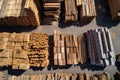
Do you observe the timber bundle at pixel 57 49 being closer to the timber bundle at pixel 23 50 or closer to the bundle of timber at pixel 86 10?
the timber bundle at pixel 23 50

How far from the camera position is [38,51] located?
65.0ft

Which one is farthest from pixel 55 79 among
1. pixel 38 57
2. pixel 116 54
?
pixel 116 54

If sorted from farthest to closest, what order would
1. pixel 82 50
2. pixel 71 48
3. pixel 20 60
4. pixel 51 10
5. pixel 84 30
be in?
pixel 84 30, pixel 51 10, pixel 82 50, pixel 71 48, pixel 20 60

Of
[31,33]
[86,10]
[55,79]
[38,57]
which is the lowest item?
[55,79]

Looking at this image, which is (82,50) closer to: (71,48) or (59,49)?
(71,48)

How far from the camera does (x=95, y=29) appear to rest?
20578 mm

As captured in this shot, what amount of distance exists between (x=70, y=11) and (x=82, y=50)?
405 centimetres

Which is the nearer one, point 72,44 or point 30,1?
→ point 30,1

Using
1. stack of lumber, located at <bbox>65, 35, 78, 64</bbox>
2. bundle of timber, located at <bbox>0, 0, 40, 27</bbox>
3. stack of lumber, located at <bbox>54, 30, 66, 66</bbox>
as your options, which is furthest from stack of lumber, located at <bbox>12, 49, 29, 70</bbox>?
stack of lumber, located at <bbox>65, 35, 78, 64</bbox>

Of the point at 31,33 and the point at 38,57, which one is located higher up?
the point at 31,33

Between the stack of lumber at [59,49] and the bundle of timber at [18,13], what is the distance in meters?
2.40

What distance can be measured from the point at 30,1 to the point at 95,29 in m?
6.65

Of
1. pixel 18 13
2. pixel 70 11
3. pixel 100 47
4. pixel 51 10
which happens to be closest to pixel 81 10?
pixel 70 11

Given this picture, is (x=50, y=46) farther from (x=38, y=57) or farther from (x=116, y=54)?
(x=116, y=54)
